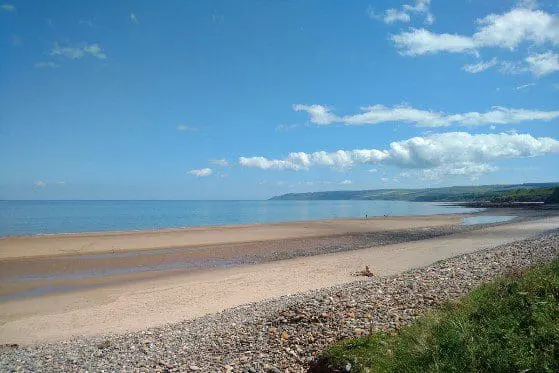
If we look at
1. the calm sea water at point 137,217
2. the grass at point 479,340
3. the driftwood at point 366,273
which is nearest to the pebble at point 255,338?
the grass at point 479,340

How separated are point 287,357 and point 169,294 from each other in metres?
10.7

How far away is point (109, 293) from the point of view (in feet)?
60.6

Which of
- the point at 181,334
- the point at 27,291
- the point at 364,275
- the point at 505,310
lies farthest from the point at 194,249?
the point at 505,310

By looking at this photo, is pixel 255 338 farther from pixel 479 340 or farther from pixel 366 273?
pixel 366 273

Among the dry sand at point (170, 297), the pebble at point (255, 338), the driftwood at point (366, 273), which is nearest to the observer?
the pebble at point (255, 338)

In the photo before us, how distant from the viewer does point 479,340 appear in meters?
6.02

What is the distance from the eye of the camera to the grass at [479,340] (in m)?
5.48

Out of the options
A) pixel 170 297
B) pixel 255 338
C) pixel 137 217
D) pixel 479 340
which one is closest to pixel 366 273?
pixel 170 297

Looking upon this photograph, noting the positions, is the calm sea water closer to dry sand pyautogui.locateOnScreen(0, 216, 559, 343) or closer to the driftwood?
dry sand pyautogui.locateOnScreen(0, 216, 559, 343)

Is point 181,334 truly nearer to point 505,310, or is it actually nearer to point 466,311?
point 466,311

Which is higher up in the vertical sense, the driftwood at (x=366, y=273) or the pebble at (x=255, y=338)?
the pebble at (x=255, y=338)

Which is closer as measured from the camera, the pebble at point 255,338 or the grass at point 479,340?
the grass at point 479,340

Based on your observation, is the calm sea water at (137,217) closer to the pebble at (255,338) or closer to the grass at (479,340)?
the pebble at (255,338)

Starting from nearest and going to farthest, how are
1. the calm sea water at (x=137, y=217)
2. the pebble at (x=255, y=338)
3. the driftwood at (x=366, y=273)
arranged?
the pebble at (x=255, y=338) → the driftwood at (x=366, y=273) → the calm sea water at (x=137, y=217)
